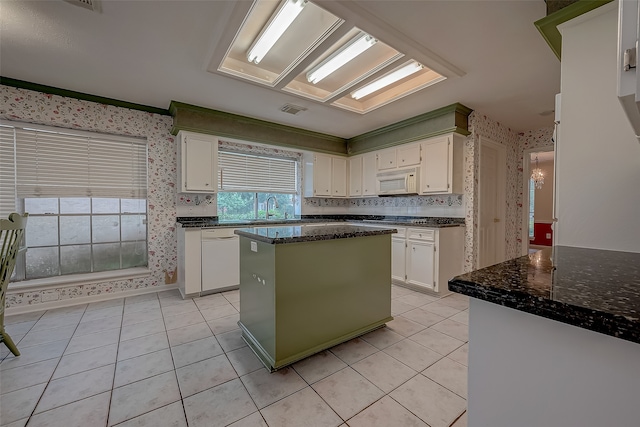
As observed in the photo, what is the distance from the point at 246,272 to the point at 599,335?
6.93 feet

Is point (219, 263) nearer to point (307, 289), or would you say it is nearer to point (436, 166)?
point (307, 289)

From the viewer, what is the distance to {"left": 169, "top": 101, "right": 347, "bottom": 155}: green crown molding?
3.50 meters

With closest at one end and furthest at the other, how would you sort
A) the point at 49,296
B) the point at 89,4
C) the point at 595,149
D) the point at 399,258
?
the point at 595,149, the point at 89,4, the point at 49,296, the point at 399,258

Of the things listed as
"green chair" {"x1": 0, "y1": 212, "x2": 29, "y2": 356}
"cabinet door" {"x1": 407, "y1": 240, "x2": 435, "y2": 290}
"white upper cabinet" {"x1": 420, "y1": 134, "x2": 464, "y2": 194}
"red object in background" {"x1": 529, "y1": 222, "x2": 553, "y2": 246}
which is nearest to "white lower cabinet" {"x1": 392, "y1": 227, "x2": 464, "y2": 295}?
"cabinet door" {"x1": 407, "y1": 240, "x2": 435, "y2": 290}

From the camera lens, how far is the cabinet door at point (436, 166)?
3.61 meters

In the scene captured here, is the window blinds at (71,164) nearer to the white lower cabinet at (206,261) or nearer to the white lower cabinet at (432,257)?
the white lower cabinet at (206,261)

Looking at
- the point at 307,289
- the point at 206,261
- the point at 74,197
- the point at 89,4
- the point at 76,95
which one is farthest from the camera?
the point at 206,261

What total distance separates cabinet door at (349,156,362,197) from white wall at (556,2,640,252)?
351 cm

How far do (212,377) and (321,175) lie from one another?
378cm

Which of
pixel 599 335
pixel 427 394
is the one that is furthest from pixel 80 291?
pixel 599 335

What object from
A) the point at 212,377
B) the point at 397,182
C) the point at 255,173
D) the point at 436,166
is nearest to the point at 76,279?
the point at 212,377

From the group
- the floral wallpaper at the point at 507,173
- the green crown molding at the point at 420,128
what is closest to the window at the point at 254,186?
the green crown molding at the point at 420,128

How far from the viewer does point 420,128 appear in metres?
3.89

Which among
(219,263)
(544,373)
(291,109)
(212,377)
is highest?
(291,109)
